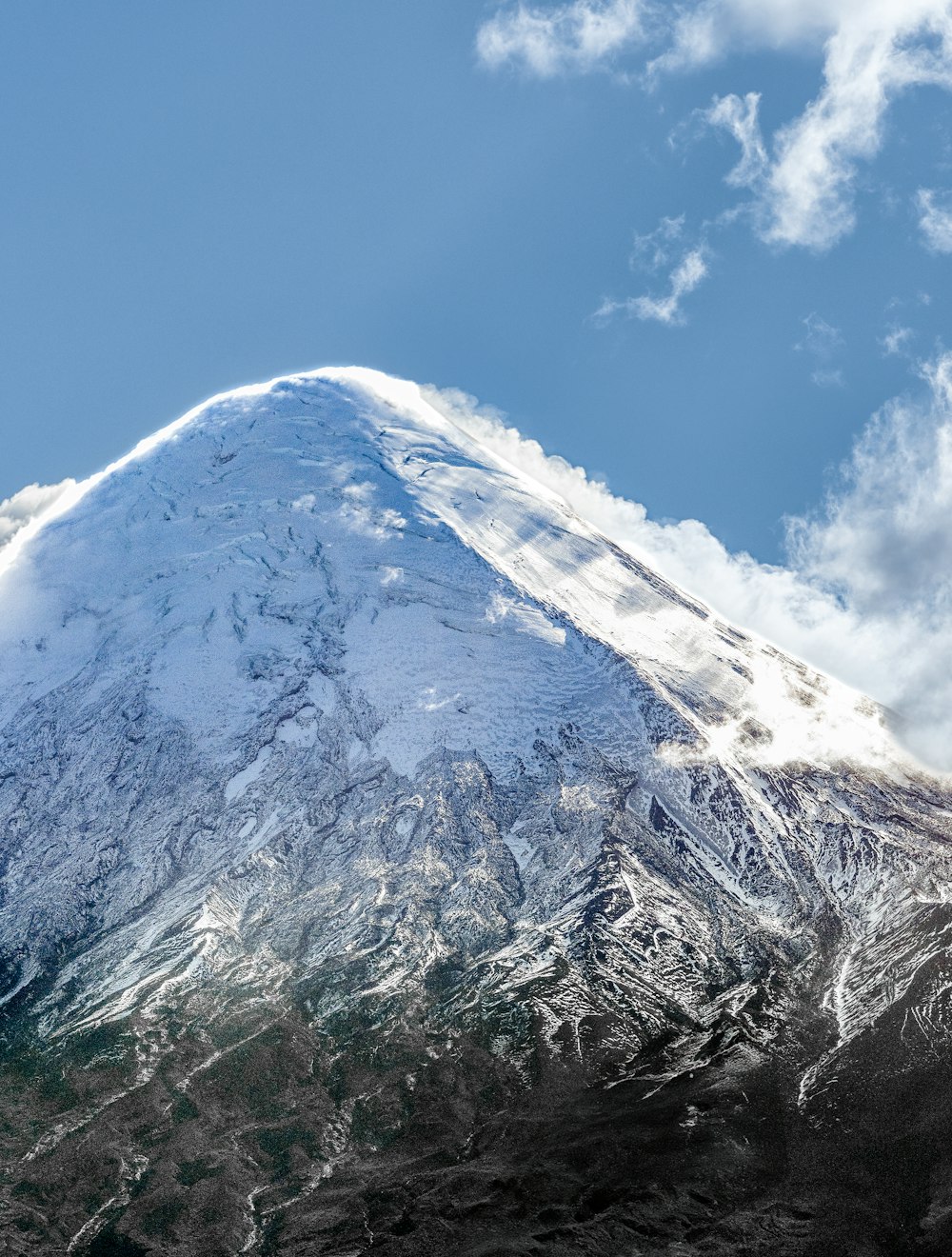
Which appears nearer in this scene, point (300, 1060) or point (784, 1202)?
point (784, 1202)

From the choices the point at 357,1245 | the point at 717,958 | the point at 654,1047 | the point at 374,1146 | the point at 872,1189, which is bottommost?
the point at 357,1245

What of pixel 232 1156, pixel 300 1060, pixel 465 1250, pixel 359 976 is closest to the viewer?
pixel 465 1250

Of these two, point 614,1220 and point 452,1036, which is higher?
point 452,1036

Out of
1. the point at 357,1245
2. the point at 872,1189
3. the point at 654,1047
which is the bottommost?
the point at 357,1245

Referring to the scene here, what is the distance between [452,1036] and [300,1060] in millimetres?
20574

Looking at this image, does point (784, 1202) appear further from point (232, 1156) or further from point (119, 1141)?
point (119, 1141)

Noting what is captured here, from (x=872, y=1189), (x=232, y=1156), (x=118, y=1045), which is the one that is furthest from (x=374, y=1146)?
(x=872, y=1189)

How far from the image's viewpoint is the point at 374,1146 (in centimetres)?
16025

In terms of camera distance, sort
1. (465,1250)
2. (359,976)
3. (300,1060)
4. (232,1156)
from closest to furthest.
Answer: (465,1250) < (232,1156) < (300,1060) < (359,976)

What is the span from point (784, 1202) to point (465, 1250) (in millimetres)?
35054

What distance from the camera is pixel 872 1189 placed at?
148m

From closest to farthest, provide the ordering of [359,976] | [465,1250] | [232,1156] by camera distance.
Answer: [465,1250] → [232,1156] → [359,976]

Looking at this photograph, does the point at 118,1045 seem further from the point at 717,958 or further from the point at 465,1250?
the point at 717,958

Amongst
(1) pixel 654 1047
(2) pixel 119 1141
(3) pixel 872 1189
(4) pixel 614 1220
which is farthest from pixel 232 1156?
(3) pixel 872 1189
